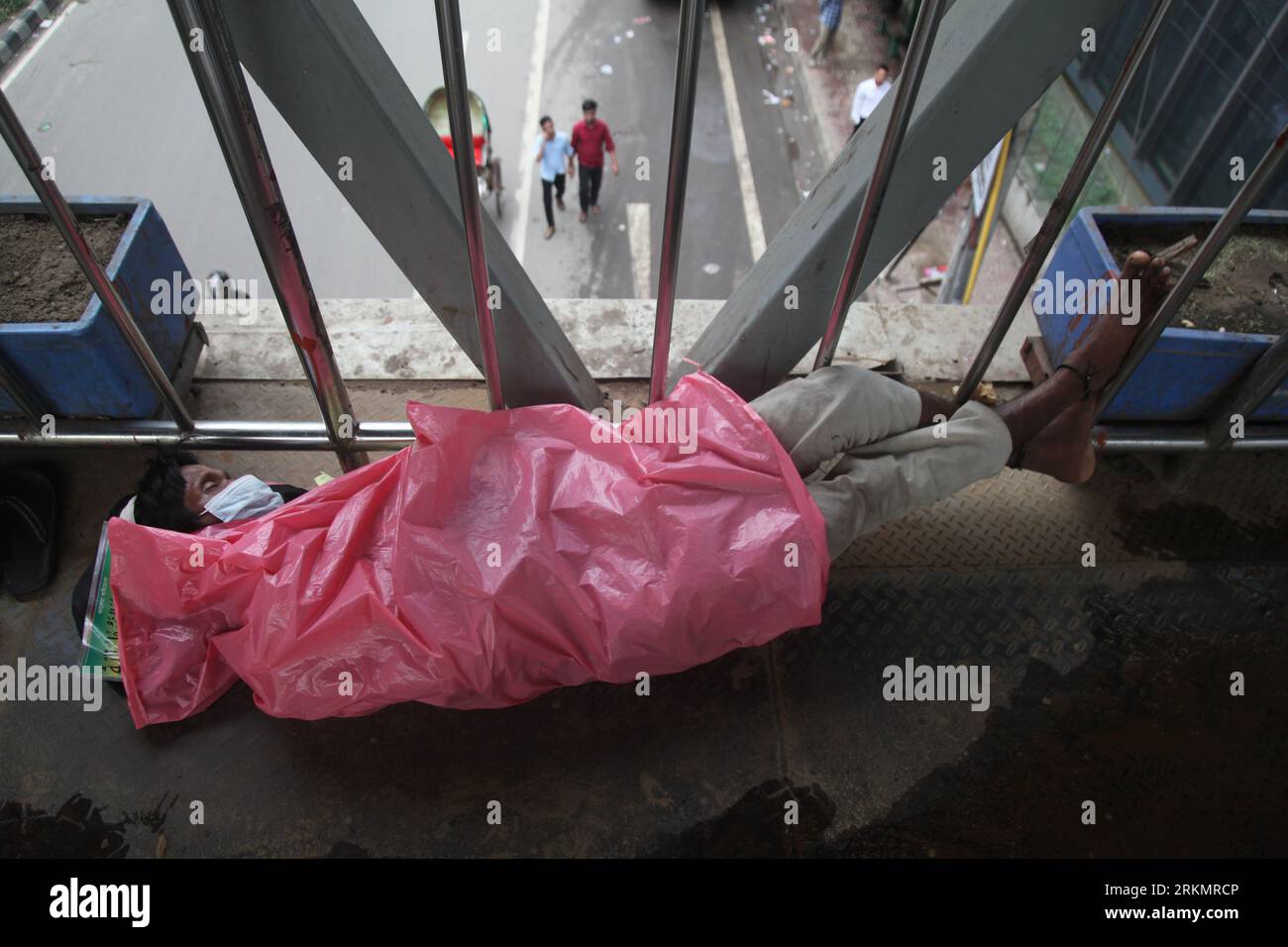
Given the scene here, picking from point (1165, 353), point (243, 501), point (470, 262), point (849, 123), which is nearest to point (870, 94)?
point (849, 123)

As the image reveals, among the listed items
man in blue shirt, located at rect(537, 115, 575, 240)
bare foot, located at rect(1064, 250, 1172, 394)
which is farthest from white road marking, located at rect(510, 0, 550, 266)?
bare foot, located at rect(1064, 250, 1172, 394)

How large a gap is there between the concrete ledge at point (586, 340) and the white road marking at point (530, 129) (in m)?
3.28

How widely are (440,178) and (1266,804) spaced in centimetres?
261

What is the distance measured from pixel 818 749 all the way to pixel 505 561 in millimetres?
992

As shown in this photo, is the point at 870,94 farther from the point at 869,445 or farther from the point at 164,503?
the point at 164,503

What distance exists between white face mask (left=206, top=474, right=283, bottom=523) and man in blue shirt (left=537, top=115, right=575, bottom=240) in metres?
4.86

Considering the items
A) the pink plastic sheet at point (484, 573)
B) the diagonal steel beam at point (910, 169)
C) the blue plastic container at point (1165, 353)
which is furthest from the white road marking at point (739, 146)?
the pink plastic sheet at point (484, 573)

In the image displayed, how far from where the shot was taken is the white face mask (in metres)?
2.28

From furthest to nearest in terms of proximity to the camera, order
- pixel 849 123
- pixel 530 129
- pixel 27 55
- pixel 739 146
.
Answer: pixel 849 123, pixel 739 146, pixel 530 129, pixel 27 55

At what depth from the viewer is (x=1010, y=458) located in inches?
97.7

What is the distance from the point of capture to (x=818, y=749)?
7.30 feet

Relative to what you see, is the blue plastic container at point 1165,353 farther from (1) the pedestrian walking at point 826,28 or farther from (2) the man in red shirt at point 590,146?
(1) the pedestrian walking at point 826,28

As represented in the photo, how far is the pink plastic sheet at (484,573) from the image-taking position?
195 centimetres
